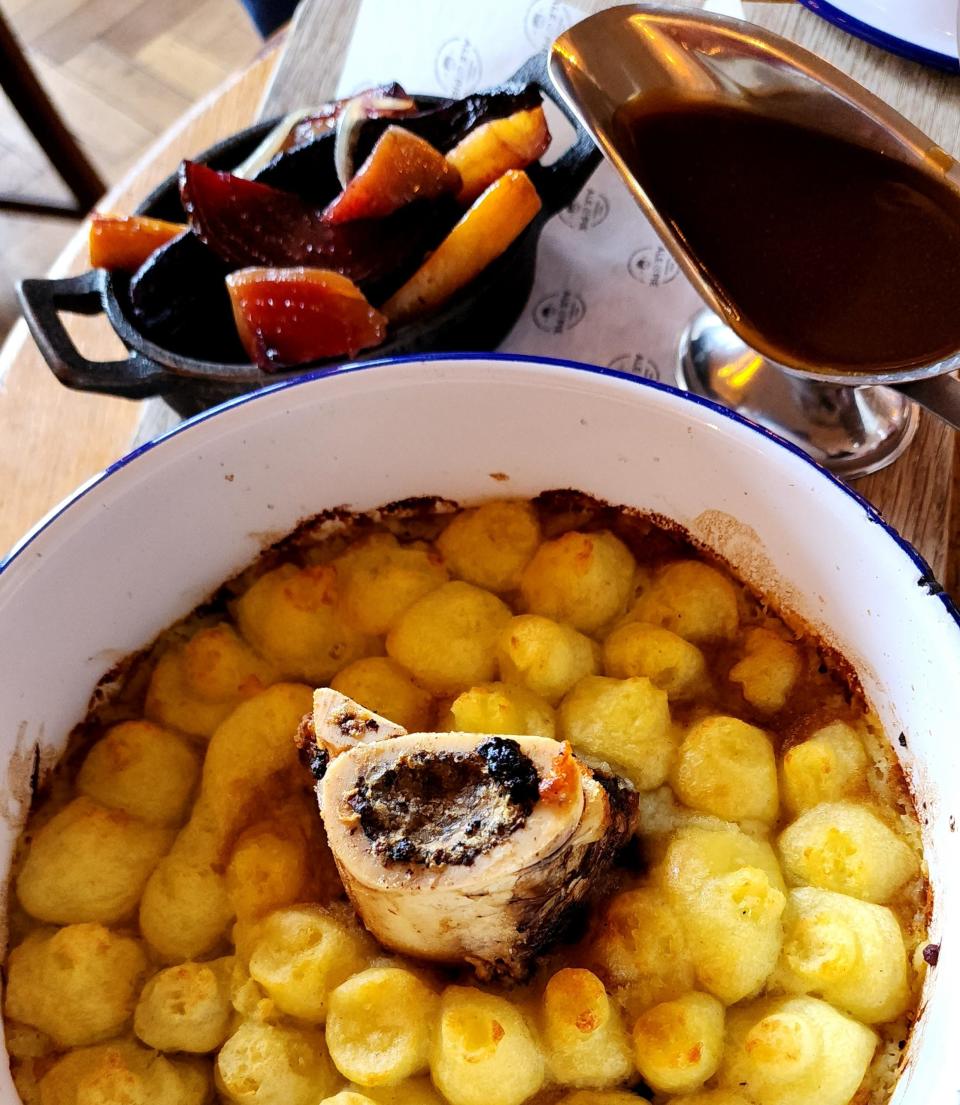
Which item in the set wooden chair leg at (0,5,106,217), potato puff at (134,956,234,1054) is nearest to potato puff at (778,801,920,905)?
potato puff at (134,956,234,1054)

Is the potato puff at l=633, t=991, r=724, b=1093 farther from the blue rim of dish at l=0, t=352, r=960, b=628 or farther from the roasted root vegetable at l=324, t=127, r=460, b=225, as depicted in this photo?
the roasted root vegetable at l=324, t=127, r=460, b=225

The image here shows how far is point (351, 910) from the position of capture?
910mm

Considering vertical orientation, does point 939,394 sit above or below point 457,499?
above

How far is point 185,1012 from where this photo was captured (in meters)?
0.84

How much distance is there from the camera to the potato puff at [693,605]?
0.99 m

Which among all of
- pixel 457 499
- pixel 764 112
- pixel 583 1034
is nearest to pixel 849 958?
pixel 583 1034

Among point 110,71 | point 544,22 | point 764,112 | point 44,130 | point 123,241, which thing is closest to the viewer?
point 764,112

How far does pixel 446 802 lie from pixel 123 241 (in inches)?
29.7

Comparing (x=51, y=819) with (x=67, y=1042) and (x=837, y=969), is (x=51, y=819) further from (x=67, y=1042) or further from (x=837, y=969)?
(x=837, y=969)

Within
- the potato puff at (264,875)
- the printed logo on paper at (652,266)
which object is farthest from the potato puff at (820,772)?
the printed logo on paper at (652,266)

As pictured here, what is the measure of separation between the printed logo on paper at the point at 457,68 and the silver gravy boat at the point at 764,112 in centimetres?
39

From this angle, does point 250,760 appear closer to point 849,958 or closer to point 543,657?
point 543,657

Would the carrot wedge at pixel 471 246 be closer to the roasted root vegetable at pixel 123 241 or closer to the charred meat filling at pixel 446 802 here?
the roasted root vegetable at pixel 123 241

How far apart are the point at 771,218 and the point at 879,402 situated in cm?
24
